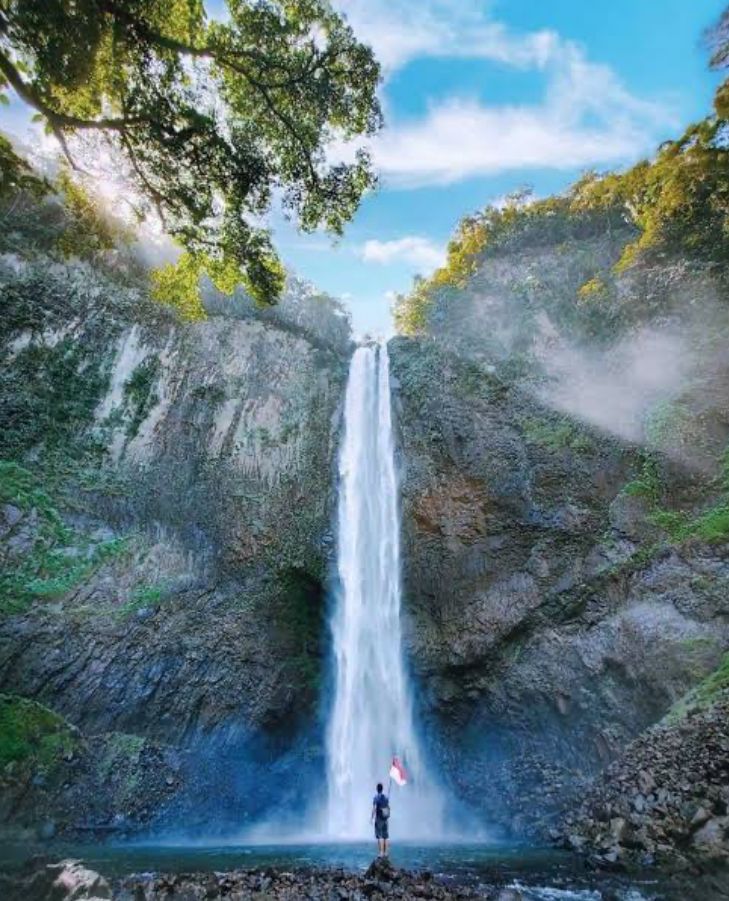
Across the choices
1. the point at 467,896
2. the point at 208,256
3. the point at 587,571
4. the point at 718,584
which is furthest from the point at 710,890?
the point at 208,256

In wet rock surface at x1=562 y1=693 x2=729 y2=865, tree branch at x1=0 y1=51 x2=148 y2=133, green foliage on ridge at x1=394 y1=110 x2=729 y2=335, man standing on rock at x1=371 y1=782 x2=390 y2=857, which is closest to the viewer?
tree branch at x1=0 y1=51 x2=148 y2=133

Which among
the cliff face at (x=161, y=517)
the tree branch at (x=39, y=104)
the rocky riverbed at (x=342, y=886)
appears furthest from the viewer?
the cliff face at (x=161, y=517)

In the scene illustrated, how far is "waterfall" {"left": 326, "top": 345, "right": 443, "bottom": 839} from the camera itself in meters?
16.9

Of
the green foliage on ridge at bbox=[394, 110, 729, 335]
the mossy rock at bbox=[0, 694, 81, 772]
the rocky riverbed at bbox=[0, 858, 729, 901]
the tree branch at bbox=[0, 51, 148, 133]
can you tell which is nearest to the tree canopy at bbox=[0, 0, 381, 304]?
the tree branch at bbox=[0, 51, 148, 133]

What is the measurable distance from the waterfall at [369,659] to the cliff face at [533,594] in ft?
2.36

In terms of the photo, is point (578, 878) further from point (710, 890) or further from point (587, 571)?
point (587, 571)

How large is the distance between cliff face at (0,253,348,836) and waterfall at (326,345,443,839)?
884mm

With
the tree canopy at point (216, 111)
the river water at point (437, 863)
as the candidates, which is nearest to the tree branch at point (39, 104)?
the tree canopy at point (216, 111)

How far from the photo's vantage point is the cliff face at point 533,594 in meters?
13.7

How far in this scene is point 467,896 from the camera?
7.78 meters

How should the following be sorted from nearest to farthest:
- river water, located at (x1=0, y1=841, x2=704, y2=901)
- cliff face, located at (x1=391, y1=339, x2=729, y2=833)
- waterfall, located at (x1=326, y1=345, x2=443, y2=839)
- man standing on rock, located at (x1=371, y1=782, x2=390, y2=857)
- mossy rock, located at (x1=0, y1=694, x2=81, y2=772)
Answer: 1. river water, located at (x1=0, y1=841, x2=704, y2=901)
2. man standing on rock, located at (x1=371, y1=782, x2=390, y2=857)
3. cliff face, located at (x1=391, y1=339, x2=729, y2=833)
4. mossy rock, located at (x1=0, y1=694, x2=81, y2=772)
5. waterfall, located at (x1=326, y1=345, x2=443, y2=839)

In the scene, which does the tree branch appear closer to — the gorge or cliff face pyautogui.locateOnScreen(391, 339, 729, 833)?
the gorge

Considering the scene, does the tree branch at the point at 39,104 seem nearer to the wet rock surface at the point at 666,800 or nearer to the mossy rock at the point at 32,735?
the mossy rock at the point at 32,735

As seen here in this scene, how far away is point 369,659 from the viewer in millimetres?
18453
